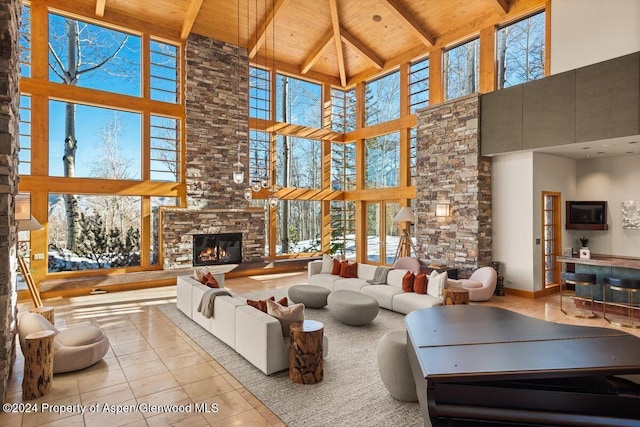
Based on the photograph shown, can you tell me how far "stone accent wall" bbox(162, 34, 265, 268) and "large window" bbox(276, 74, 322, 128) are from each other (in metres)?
1.38

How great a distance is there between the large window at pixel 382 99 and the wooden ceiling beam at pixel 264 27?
3.90 m

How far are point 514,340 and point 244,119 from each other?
9.39 meters

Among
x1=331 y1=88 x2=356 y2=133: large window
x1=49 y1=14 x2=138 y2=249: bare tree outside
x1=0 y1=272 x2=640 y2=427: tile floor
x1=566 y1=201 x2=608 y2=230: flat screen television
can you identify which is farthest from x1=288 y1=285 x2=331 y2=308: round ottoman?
x1=331 y1=88 x2=356 y2=133: large window

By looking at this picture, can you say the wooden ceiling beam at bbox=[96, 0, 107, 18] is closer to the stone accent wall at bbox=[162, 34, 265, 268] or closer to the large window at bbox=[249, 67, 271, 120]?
the stone accent wall at bbox=[162, 34, 265, 268]

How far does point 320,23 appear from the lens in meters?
10.6

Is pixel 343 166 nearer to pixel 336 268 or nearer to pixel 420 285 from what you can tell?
pixel 336 268

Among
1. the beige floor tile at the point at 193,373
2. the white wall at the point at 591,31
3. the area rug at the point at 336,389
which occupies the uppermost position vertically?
the white wall at the point at 591,31

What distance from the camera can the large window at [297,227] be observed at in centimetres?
1166

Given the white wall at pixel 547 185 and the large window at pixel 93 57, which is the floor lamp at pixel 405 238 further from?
the large window at pixel 93 57

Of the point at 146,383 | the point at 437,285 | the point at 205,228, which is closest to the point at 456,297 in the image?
the point at 437,285

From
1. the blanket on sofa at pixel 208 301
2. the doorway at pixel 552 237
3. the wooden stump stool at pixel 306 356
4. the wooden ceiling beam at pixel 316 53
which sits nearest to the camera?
the wooden stump stool at pixel 306 356

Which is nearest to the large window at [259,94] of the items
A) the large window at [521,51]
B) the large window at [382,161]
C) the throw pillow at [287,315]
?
the large window at [382,161]

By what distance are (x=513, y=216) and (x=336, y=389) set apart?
6240mm

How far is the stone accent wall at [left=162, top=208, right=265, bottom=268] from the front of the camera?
920 centimetres
